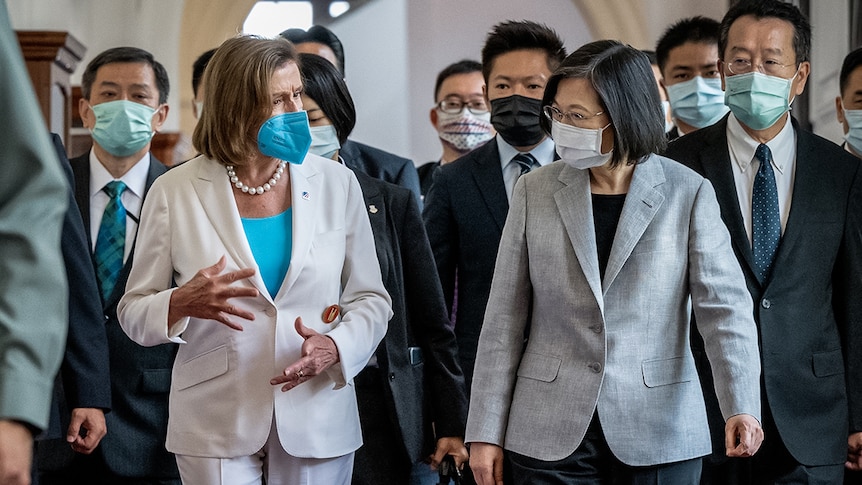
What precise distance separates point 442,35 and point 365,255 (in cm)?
1295

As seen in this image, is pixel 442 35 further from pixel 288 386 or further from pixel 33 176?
pixel 33 176

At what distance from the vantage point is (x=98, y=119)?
5.05 meters

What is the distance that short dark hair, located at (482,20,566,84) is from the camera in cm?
468

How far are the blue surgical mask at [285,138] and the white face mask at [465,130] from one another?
3762 millimetres

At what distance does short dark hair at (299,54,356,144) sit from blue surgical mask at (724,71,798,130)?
1.24 meters

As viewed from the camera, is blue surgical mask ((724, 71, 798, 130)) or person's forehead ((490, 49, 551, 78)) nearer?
blue surgical mask ((724, 71, 798, 130))

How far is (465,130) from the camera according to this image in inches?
272

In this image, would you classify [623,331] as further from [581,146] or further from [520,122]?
[520,122]

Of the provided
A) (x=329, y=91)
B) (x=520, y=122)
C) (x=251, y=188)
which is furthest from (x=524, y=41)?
(x=251, y=188)

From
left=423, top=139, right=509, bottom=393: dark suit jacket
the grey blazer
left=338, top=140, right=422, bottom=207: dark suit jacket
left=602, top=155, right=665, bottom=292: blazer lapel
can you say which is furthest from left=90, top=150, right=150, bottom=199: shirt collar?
left=602, top=155, right=665, bottom=292: blazer lapel

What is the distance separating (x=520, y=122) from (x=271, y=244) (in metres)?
1.58

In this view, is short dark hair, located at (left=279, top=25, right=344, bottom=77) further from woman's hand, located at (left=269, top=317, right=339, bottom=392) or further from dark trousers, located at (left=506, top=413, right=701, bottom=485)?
dark trousers, located at (left=506, top=413, right=701, bottom=485)

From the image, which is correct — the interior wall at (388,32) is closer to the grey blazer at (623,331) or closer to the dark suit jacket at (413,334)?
the dark suit jacket at (413,334)

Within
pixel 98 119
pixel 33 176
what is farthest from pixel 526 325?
pixel 98 119
